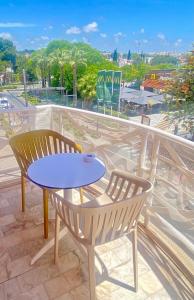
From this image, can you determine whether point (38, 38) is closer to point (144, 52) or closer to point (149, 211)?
point (144, 52)

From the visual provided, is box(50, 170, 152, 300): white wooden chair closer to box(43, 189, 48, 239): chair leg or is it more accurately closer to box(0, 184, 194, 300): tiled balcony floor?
box(0, 184, 194, 300): tiled balcony floor

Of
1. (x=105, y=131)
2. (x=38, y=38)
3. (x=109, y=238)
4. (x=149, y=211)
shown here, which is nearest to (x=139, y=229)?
(x=149, y=211)

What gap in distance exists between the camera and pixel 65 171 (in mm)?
1845

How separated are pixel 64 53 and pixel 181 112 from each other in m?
15.4

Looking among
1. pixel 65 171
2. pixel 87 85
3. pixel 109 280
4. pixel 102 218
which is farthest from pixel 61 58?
pixel 102 218

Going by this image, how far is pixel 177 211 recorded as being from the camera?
6.84 feet

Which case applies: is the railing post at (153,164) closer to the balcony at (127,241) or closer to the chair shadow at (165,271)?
the balcony at (127,241)

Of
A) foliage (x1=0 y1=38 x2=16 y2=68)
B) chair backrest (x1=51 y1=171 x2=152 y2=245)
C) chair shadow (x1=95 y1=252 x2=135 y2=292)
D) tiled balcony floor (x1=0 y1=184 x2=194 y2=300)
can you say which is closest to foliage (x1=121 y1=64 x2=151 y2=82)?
foliage (x1=0 y1=38 x2=16 y2=68)

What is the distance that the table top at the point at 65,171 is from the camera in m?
1.67

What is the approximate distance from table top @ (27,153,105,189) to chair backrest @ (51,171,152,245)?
6.5 inches

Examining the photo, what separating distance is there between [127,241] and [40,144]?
1.31 m

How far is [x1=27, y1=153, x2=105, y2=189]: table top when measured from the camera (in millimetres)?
1669

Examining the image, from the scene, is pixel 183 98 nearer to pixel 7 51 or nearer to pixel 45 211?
pixel 45 211

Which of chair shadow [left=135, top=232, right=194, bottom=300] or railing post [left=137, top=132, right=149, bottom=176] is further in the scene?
railing post [left=137, top=132, right=149, bottom=176]
